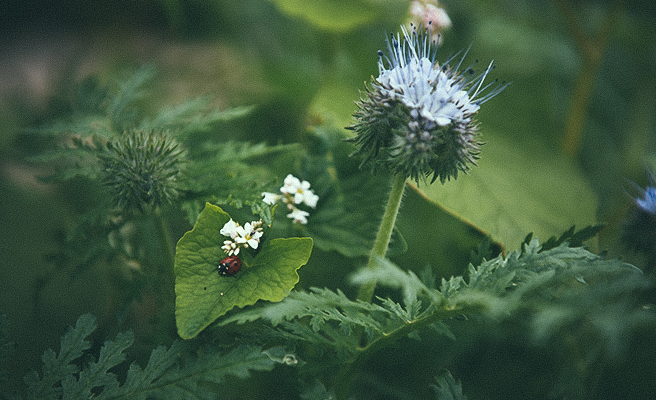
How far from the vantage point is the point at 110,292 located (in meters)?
1.50

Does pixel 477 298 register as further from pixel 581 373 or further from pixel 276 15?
pixel 276 15

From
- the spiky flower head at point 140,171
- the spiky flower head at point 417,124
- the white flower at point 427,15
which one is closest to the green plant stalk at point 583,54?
the white flower at point 427,15

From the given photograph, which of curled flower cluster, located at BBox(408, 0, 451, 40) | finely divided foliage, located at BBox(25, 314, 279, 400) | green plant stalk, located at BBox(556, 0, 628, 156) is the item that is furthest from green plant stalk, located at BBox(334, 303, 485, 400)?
green plant stalk, located at BBox(556, 0, 628, 156)

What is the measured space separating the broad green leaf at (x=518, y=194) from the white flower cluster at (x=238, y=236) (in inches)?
22.4

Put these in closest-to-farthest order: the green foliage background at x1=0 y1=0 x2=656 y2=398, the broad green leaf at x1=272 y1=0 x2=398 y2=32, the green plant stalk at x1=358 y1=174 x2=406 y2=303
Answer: the green plant stalk at x1=358 y1=174 x2=406 y2=303 → the green foliage background at x1=0 y1=0 x2=656 y2=398 → the broad green leaf at x1=272 y1=0 x2=398 y2=32

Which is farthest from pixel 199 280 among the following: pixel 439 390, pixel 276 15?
pixel 276 15

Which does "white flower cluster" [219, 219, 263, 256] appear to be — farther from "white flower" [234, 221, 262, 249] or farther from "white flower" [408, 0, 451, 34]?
"white flower" [408, 0, 451, 34]

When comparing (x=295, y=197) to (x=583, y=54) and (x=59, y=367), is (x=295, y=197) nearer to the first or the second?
(x=59, y=367)

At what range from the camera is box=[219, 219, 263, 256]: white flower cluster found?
918mm

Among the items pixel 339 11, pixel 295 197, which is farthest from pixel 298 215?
pixel 339 11

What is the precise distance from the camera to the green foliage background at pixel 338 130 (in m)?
1.30

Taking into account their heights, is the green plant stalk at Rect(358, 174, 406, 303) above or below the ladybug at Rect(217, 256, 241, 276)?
above

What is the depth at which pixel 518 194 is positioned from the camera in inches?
58.4

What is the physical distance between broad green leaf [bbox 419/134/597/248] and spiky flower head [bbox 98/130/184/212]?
0.70 m
